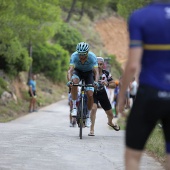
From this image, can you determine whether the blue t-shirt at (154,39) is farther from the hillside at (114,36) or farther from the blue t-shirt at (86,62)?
the hillside at (114,36)

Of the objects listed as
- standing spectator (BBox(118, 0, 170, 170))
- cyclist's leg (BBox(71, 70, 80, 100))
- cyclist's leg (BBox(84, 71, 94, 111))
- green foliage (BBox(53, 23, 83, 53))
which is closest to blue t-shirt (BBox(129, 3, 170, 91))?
standing spectator (BBox(118, 0, 170, 170))

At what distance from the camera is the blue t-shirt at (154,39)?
15.1 ft

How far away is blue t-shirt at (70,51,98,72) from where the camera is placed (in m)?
11.6

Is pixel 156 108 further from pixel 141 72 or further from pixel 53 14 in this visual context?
pixel 53 14

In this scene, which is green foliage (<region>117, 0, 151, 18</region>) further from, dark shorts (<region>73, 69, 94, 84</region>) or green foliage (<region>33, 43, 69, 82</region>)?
green foliage (<region>33, 43, 69, 82</region>)

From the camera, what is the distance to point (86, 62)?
38.5ft

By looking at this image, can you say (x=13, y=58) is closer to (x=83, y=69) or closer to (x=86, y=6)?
(x=83, y=69)

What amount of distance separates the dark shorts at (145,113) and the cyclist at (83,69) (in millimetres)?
6713

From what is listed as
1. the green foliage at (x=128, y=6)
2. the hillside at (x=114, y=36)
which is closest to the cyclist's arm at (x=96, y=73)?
the green foliage at (x=128, y=6)

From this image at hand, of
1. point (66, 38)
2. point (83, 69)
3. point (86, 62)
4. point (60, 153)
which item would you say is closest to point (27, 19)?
point (83, 69)

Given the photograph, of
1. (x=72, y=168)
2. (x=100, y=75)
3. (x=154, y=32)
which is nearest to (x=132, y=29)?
(x=154, y=32)

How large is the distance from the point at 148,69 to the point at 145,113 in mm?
394

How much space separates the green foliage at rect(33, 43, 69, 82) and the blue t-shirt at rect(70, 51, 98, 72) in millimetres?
27124

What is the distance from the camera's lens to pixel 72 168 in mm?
7691
